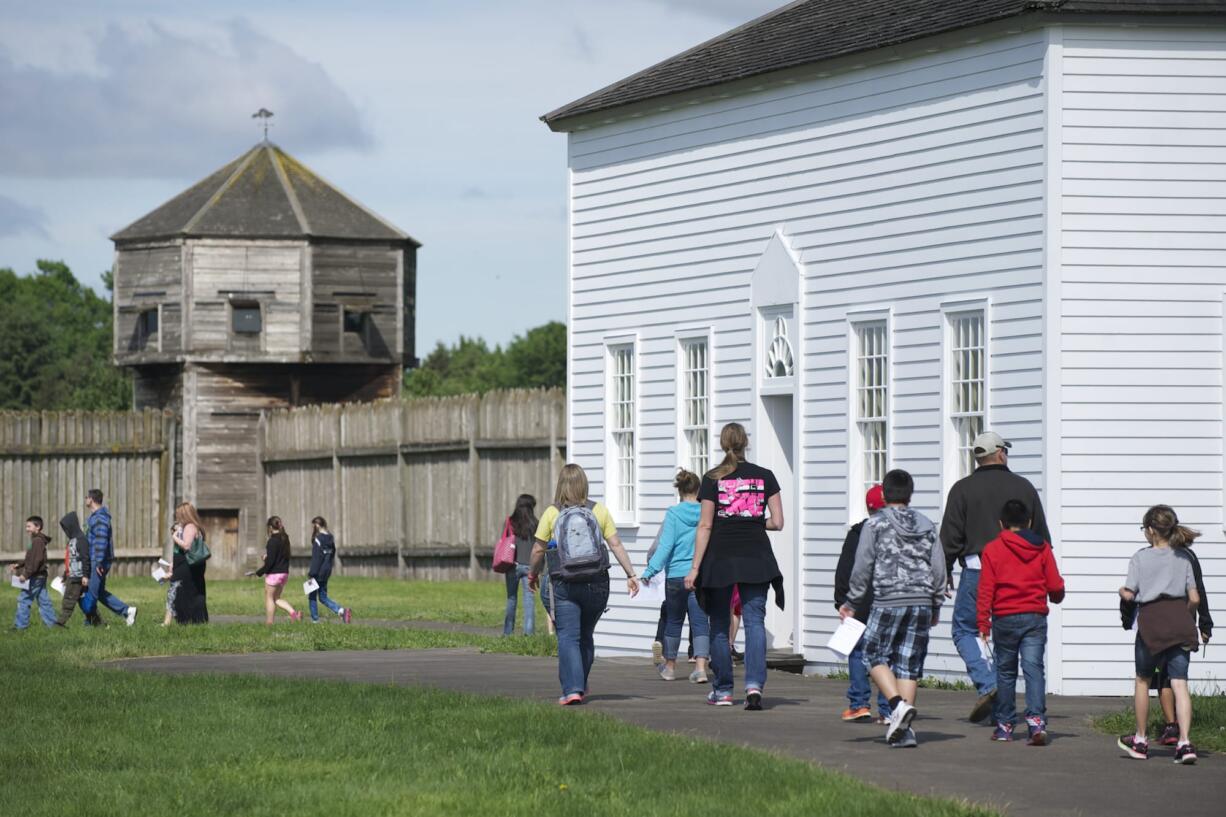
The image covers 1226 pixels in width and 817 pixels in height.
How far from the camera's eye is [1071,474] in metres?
17.8

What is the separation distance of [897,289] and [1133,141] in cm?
276

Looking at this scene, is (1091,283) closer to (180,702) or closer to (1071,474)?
(1071,474)

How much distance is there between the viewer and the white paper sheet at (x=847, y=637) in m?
12.9

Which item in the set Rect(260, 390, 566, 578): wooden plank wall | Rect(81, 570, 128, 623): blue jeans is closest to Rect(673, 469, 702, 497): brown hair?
Rect(81, 570, 128, 623): blue jeans

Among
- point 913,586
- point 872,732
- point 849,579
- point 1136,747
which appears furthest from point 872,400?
point 1136,747

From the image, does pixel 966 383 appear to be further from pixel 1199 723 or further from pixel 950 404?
pixel 1199 723

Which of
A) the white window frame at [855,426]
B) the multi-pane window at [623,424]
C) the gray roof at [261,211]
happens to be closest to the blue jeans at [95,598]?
the multi-pane window at [623,424]

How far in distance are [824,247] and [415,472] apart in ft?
64.6

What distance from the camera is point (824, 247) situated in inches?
817

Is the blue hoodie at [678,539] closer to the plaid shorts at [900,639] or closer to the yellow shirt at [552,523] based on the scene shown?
the yellow shirt at [552,523]

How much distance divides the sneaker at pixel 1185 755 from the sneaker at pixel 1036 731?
0.96m

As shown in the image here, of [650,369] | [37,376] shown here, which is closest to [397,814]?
[650,369]

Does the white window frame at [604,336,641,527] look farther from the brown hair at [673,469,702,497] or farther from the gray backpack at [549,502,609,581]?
the gray backpack at [549,502,609,581]

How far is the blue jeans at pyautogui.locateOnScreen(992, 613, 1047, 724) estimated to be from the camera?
13.3 metres
